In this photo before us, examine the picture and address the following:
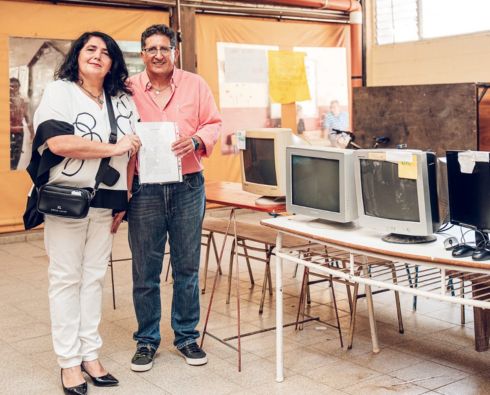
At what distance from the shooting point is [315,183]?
3553 mm

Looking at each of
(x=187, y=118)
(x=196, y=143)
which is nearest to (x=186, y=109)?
(x=187, y=118)

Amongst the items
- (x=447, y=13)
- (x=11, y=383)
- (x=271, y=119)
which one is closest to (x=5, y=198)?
(x=271, y=119)

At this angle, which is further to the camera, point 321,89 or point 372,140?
point 321,89

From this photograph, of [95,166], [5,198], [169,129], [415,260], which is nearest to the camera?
[415,260]

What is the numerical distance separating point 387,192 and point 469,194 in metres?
0.38

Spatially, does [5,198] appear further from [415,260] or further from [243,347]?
[415,260]

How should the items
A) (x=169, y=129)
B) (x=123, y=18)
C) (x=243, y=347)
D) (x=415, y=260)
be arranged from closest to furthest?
(x=415, y=260)
(x=169, y=129)
(x=243, y=347)
(x=123, y=18)

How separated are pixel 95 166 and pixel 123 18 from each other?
16.6 feet

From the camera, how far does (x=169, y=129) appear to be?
11.3ft

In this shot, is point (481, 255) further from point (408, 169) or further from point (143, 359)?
point (143, 359)

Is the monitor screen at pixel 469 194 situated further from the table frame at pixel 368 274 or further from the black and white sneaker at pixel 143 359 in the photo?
the black and white sneaker at pixel 143 359

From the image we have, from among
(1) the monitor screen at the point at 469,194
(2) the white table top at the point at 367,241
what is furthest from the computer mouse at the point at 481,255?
(1) the monitor screen at the point at 469,194

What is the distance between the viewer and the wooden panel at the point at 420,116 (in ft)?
16.9

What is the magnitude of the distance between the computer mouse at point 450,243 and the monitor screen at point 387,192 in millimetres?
157
